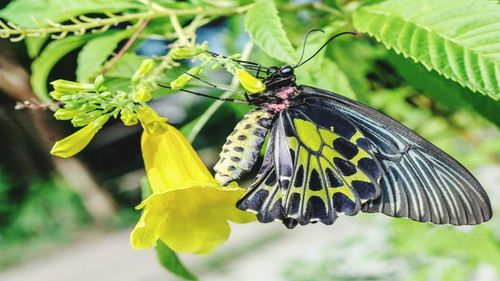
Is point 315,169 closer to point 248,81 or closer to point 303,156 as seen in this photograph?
point 303,156

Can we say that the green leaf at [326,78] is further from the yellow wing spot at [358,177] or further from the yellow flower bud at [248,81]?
the yellow flower bud at [248,81]

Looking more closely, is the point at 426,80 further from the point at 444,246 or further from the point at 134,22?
the point at 444,246

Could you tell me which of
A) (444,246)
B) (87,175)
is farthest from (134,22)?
(87,175)

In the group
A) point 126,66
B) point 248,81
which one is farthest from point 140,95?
point 126,66

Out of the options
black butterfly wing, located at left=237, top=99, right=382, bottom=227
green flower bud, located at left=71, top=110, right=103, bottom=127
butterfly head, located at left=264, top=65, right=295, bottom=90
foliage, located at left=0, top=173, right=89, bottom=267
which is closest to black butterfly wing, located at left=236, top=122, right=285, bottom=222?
black butterfly wing, located at left=237, top=99, right=382, bottom=227

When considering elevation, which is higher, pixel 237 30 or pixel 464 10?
pixel 464 10

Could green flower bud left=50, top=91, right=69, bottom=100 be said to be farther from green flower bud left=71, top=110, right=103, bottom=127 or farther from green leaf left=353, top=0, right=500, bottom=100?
green leaf left=353, top=0, right=500, bottom=100
